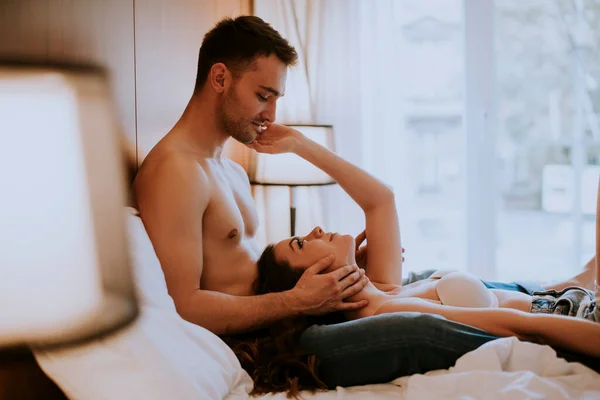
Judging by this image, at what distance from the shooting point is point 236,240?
74.3 inches

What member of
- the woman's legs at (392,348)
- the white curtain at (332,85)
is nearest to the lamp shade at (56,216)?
the woman's legs at (392,348)

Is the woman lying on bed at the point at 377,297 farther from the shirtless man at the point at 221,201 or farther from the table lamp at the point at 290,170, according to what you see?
the table lamp at the point at 290,170

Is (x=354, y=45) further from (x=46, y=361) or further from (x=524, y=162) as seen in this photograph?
(x=46, y=361)

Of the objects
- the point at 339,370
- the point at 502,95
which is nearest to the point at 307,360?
the point at 339,370

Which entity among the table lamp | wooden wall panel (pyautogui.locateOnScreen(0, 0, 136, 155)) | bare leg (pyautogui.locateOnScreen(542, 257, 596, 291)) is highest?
wooden wall panel (pyautogui.locateOnScreen(0, 0, 136, 155))

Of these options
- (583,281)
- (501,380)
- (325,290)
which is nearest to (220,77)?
(325,290)

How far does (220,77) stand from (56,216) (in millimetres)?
981

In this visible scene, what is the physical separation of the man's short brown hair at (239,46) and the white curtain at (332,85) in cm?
124

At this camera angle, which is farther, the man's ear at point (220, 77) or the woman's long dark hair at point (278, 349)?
the man's ear at point (220, 77)

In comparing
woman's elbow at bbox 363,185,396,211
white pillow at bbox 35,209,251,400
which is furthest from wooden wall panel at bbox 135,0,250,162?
woman's elbow at bbox 363,185,396,211

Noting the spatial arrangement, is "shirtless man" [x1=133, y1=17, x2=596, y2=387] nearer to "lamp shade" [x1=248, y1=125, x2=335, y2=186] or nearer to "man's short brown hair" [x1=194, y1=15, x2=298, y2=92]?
"man's short brown hair" [x1=194, y1=15, x2=298, y2=92]

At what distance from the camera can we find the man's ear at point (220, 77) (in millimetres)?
1982

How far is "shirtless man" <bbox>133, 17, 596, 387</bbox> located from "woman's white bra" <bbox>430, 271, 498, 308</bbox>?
25 centimetres

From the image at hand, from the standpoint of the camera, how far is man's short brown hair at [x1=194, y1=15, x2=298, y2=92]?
6.53ft
